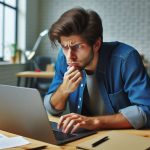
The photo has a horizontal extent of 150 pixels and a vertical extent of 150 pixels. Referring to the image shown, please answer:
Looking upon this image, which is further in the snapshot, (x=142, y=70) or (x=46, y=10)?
(x=46, y=10)

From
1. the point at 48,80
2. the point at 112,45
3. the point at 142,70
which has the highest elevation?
the point at 112,45

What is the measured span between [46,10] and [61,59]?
450 cm

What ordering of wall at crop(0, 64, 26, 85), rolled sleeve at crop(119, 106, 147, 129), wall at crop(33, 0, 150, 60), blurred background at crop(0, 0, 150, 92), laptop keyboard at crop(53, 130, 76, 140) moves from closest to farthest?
1. laptop keyboard at crop(53, 130, 76, 140)
2. rolled sleeve at crop(119, 106, 147, 129)
3. wall at crop(0, 64, 26, 85)
4. blurred background at crop(0, 0, 150, 92)
5. wall at crop(33, 0, 150, 60)

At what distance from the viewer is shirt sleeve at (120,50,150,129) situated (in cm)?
111

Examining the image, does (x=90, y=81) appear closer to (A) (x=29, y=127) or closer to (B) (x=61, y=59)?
(B) (x=61, y=59)

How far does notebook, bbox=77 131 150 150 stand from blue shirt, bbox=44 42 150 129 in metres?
0.20

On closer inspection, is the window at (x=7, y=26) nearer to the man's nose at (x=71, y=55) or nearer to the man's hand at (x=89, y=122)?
the man's nose at (x=71, y=55)

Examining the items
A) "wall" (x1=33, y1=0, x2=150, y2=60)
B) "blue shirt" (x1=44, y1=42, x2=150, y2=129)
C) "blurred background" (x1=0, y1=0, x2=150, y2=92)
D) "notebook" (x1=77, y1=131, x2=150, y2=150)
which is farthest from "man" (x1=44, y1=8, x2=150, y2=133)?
"wall" (x1=33, y1=0, x2=150, y2=60)

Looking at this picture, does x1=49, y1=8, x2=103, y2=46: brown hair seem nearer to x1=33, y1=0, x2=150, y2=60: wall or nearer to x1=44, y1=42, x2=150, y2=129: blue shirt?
x1=44, y1=42, x2=150, y2=129: blue shirt

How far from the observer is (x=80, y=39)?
1208 mm

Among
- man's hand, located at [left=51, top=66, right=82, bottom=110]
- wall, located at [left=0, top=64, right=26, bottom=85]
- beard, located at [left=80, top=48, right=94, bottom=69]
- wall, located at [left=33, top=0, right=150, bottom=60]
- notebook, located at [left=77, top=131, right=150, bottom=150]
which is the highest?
wall, located at [left=33, top=0, right=150, bottom=60]

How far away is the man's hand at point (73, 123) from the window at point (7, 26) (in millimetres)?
4144

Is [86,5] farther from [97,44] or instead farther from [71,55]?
[71,55]

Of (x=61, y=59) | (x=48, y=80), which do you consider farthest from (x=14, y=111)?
(x=48, y=80)
